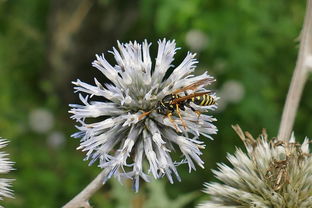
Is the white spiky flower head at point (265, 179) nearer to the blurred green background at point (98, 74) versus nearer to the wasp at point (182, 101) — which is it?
the wasp at point (182, 101)

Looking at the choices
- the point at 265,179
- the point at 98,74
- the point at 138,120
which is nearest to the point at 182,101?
the point at 138,120

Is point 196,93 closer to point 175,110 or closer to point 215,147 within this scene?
point 175,110

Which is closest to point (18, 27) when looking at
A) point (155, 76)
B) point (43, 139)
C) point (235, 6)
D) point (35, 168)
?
point (43, 139)

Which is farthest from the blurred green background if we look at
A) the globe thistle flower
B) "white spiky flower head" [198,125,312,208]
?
the globe thistle flower

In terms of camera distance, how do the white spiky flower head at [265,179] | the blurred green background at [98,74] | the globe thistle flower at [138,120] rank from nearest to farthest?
the globe thistle flower at [138,120] → the white spiky flower head at [265,179] → the blurred green background at [98,74]

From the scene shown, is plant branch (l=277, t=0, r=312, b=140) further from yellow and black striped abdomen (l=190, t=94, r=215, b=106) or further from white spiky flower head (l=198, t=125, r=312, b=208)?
yellow and black striped abdomen (l=190, t=94, r=215, b=106)

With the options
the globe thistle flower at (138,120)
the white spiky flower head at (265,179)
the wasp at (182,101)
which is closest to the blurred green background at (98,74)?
the white spiky flower head at (265,179)
